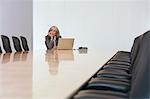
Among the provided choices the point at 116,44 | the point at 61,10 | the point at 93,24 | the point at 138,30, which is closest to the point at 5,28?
the point at 61,10

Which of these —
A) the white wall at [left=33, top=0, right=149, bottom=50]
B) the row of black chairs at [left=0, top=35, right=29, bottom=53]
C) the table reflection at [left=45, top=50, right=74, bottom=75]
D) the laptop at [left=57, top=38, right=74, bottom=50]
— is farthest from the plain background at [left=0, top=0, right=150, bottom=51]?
the table reflection at [left=45, top=50, right=74, bottom=75]

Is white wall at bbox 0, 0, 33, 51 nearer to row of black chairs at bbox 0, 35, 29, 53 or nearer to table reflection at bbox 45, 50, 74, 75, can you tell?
row of black chairs at bbox 0, 35, 29, 53

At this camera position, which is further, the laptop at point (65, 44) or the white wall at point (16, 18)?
the white wall at point (16, 18)

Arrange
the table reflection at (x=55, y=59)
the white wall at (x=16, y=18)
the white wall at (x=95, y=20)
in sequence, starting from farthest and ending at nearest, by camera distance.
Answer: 1. the white wall at (x=16, y=18)
2. the white wall at (x=95, y=20)
3. the table reflection at (x=55, y=59)

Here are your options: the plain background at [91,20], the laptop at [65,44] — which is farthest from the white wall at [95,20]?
the laptop at [65,44]

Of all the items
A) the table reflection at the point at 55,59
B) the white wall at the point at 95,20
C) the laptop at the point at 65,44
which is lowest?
the table reflection at the point at 55,59

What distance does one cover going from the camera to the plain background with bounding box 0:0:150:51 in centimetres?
824

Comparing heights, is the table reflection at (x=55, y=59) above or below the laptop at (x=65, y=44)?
below

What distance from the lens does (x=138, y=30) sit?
820 centimetres

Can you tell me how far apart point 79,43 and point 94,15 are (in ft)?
2.95

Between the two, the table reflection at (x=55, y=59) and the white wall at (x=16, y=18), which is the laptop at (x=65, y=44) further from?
the white wall at (x=16, y=18)

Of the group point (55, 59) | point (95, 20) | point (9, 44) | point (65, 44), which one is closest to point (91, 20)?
point (95, 20)

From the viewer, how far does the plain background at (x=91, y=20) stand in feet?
27.0

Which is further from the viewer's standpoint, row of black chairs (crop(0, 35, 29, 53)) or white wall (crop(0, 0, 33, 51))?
white wall (crop(0, 0, 33, 51))
